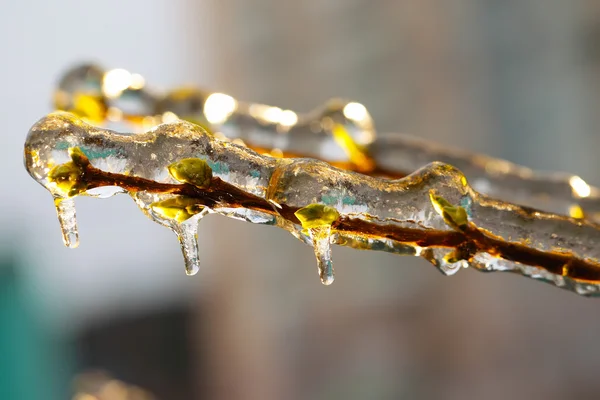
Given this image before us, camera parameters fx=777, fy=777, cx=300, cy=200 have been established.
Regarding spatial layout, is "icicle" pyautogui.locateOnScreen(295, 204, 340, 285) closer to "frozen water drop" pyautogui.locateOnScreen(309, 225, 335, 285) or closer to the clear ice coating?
"frozen water drop" pyautogui.locateOnScreen(309, 225, 335, 285)

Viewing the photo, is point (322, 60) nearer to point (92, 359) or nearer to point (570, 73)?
point (570, 73)

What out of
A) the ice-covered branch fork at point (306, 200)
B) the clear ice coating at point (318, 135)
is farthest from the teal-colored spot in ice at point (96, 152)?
the clear ice coating at point (318, 135)

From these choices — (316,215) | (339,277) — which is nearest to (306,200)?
(316,215)

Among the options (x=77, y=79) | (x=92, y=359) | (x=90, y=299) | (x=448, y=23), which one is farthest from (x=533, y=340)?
(x=90, y=299)

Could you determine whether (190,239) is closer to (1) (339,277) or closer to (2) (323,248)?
(2) (323,248)

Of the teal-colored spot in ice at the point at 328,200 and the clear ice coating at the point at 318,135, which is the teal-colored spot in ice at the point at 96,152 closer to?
the teal-colored spot in ice at the point at 328,200

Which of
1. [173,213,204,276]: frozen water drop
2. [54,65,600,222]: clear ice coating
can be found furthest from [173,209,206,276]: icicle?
[54,65,600,222]: clear ice coating

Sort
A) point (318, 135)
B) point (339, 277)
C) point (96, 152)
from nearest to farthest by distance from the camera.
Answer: point (96, 152)
point (318, 135)
point (339, 277)
